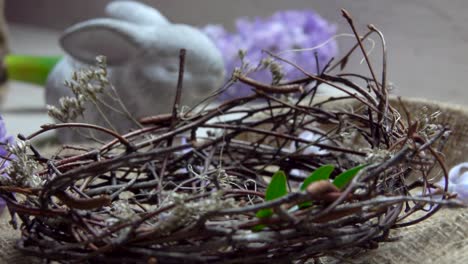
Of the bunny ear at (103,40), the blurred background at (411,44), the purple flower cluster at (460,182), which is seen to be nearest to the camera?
the purple flower cluster at (460,182)

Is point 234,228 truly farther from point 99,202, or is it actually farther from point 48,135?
point 48,135

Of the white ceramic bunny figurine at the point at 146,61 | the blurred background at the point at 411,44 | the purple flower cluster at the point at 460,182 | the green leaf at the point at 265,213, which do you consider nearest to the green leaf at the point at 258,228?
the green leaf at the point at 265,213

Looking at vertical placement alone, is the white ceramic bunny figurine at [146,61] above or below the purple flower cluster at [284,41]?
below

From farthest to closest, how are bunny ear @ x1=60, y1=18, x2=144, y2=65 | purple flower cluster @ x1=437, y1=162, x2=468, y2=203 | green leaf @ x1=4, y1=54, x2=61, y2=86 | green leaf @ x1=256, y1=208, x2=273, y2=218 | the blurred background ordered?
green leaf @ x1=4, y1=54, x2=61, y2=86 < the blurred background < bunny ear @ x1=60, y1=18, x2=144, y2=65 < purple flower cluster @ x1=437, y1=162, x2=468, y2=203 < green leaf @ x1=256, y1=208, x2=273, y2=218

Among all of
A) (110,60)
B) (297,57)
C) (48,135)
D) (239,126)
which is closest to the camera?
(239,126)

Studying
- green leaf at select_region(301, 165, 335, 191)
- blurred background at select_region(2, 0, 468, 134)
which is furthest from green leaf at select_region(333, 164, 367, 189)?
blurred background at select_region(2, 0, 468, 134)

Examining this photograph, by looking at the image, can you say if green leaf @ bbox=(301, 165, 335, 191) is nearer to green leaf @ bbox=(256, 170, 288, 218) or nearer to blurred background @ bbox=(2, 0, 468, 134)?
green leaf @ bbox=(256, 170, 288, 218)

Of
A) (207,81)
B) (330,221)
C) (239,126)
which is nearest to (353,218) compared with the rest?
(330,221)

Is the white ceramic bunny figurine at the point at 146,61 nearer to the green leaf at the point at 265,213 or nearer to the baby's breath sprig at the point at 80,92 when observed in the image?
the baby's breath sprig at the point at 80,92
